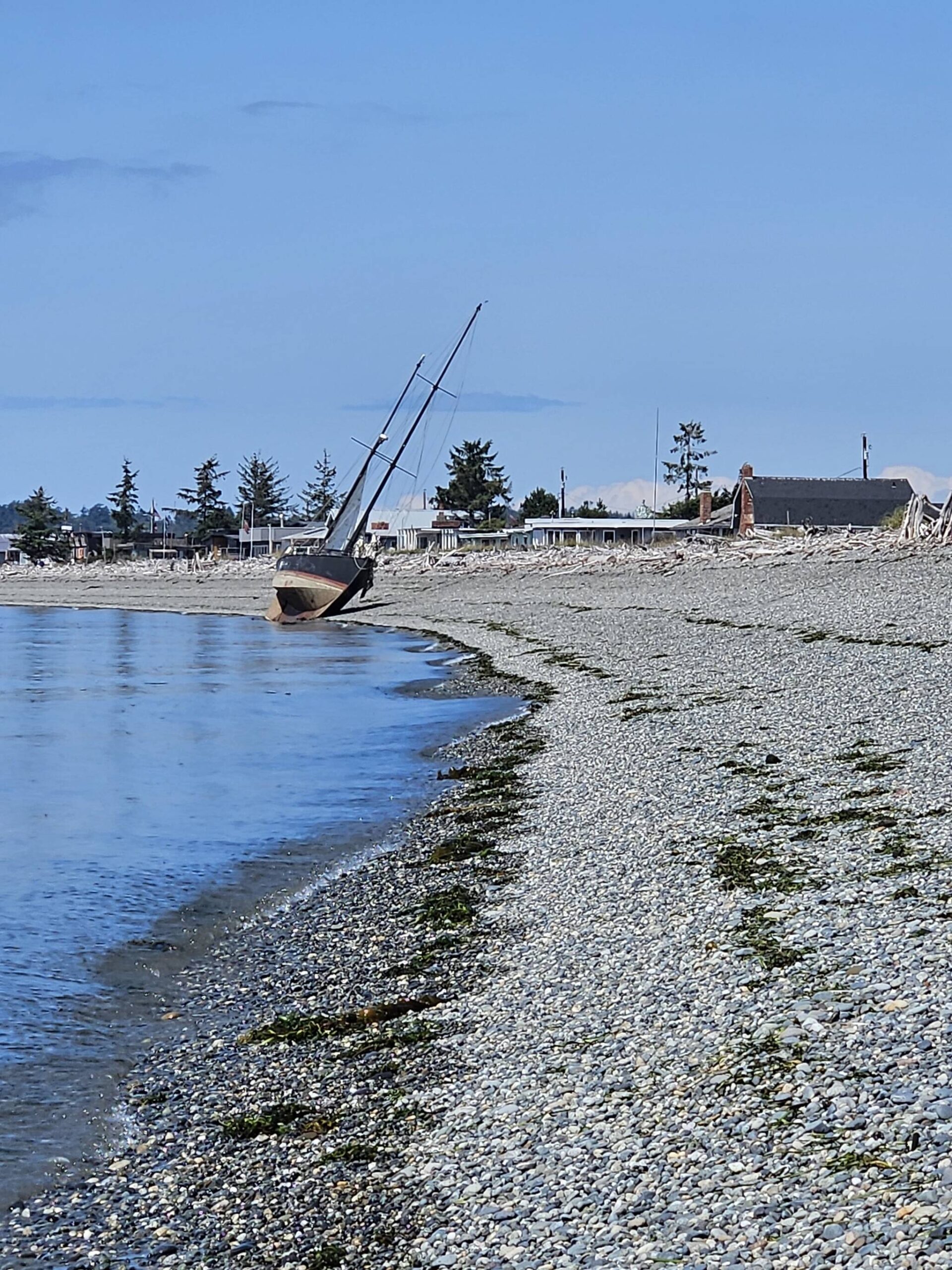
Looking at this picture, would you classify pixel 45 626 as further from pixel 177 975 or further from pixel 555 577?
pixel 177 975

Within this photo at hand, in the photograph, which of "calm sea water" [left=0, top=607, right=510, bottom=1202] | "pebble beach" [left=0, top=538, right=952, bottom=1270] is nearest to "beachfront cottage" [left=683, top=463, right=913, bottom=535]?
"calm sea water" [left=0, top=607, right=510, bottom=1202]

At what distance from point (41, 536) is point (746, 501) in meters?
92.6

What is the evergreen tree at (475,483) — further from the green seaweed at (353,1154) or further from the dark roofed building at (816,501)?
the green seaweed at (353,1154)

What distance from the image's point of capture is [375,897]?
12.3 meters

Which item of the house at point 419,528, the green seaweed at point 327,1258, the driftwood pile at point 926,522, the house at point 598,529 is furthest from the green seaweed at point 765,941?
the house at point 419,528

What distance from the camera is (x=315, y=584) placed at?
208ft

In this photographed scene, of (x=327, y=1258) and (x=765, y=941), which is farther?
(x=765, y=941)

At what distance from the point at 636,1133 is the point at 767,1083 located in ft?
2.19

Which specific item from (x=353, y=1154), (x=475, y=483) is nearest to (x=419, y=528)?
(x=475, y=483)

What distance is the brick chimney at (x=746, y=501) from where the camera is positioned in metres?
89.7

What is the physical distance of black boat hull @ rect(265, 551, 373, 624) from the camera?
63.3 metres

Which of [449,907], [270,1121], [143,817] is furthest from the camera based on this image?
[143,817]

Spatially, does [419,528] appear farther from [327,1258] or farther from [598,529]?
[327,1258]

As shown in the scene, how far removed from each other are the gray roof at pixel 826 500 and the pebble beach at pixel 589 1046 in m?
75.6
